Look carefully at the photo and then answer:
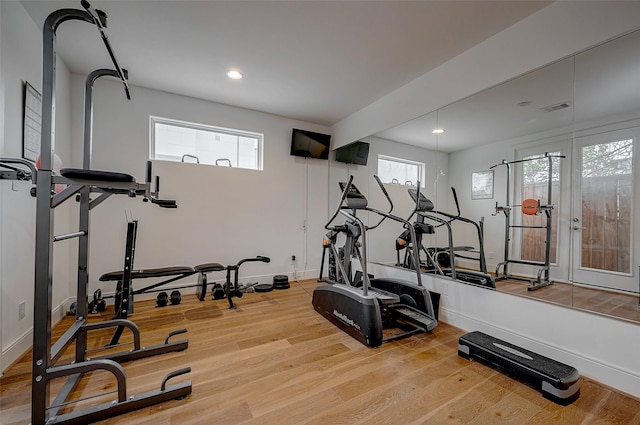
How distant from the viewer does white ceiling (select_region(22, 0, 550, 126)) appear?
7.09 ft

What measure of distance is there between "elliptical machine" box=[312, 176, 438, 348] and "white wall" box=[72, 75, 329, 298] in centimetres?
145

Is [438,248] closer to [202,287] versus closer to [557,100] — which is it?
[557,100]

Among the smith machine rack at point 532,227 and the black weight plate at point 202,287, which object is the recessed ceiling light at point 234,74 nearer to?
the black weight plate at point 202,287

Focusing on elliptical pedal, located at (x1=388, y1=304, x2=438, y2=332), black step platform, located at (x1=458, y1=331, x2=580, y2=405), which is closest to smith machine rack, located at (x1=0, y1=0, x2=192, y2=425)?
elliptical pedal, located at (x1=388, y1=304, x2=438, y2=332)

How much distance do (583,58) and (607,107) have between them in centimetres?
42

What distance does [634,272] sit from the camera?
1988mm

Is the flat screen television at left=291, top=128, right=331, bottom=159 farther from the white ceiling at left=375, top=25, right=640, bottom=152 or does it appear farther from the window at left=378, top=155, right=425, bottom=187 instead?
the white ceiling at left=375, top=25, right=640, bottom=152

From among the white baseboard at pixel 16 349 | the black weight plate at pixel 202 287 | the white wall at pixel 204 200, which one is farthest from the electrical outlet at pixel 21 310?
the black weight plate at pixel 202 287

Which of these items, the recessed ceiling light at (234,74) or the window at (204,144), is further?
the window at (204,144)

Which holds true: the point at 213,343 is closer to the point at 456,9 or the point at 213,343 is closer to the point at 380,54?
the point at 380,54

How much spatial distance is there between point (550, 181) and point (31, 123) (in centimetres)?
451

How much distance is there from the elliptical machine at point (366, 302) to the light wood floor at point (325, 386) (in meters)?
0.12

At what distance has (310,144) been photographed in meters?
4.62

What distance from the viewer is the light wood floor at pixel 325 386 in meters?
1.50
